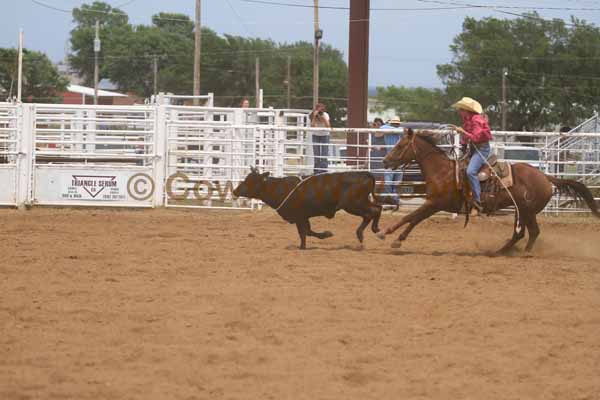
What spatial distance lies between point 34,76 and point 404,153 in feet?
174

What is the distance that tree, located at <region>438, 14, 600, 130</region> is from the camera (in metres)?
49.4

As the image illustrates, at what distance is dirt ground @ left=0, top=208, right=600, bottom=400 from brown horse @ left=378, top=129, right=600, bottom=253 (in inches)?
17.2

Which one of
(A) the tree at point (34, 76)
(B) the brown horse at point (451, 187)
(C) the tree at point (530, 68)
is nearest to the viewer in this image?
(B) the brown horse at point (451, 187)

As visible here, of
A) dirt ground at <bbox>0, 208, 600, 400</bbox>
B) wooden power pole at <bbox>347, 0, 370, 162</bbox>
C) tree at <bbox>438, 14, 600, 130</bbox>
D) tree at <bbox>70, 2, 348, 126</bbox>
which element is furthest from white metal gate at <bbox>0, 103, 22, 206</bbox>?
tree at <bbox>70, 2, 348, 126</bbox>

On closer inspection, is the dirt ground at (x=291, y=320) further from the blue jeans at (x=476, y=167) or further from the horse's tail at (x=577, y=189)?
the blue jeans at (x=476, y=167)

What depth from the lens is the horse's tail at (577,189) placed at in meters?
10.4

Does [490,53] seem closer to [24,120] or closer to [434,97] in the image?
[434,97]

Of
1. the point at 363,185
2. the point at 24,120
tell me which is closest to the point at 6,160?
the point at 24,120

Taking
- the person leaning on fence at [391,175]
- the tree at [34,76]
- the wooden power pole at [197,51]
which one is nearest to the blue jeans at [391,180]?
the person leaning on fence at [391,175]

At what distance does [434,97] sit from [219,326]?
5416 centimetres

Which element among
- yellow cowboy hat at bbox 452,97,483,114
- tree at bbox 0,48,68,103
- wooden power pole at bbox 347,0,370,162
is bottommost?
yellow cowboy hat at bbox 452,97,483,114

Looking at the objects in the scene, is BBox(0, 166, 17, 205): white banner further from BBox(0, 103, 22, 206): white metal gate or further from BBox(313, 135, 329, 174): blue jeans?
BBox(313, 135, 329, 174): blue jeans

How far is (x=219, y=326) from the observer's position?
612 cm

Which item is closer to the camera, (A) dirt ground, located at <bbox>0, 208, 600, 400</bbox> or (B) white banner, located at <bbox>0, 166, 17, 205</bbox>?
(A) dirt ground, located at <bbox>0, 208, 600, 400</bbox>
